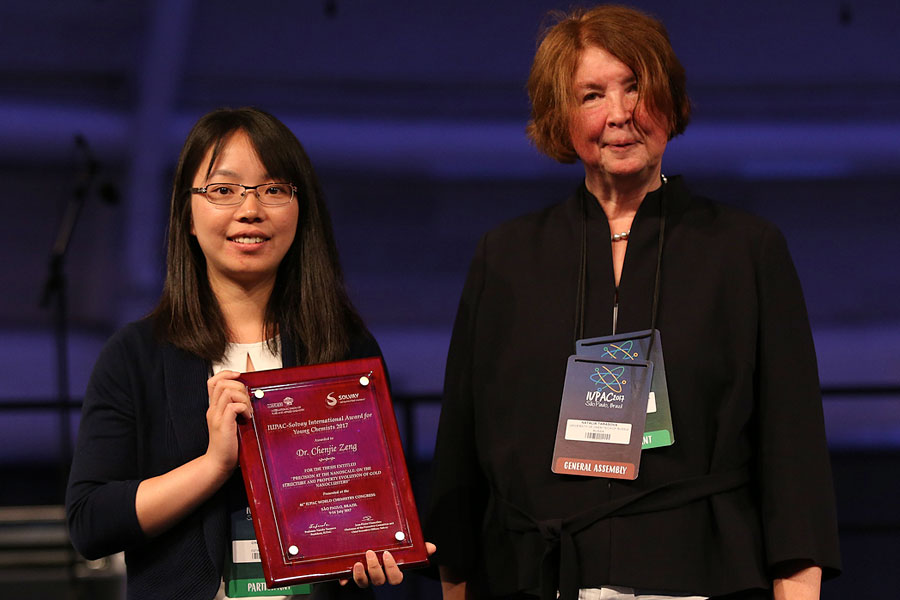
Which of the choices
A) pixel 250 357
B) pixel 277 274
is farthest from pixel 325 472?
pixel 277 274

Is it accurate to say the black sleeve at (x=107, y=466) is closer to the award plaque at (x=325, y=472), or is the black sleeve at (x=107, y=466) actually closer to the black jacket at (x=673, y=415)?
the award plaque at (x=325, y=472)

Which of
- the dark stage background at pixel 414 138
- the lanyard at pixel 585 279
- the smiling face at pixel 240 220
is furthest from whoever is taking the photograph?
the dark stage background at pixel 414 138

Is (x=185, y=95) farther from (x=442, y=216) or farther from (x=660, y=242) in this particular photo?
(x=660, y=242)

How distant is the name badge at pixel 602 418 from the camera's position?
5.33 feet

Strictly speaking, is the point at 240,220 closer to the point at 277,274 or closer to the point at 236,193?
the point at 236,193

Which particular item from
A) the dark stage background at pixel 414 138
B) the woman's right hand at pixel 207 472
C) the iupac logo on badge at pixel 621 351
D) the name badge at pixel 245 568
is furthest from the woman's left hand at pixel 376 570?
the dark stage background at pixel 414 138

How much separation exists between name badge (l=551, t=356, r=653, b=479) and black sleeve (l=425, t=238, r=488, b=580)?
23 centimetres

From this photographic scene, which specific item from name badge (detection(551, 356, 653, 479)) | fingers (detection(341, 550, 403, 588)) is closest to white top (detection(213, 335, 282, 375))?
fingers (detection(341, 550, 403, 588))

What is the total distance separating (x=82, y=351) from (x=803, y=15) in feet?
12.1

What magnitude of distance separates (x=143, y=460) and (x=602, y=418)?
721 mm

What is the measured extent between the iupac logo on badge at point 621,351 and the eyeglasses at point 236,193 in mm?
576

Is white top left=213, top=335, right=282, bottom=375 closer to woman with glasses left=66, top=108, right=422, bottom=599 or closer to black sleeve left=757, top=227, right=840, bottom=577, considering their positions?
woman with glasses left=66, top=108, right=422, bottom=599

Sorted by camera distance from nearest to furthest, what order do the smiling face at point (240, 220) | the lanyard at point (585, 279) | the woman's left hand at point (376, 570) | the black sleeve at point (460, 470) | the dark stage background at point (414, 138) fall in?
1. the woman's left hand at point (376, 570)
2. the smiling face at point (240, 220)
3. the lanyard at point (585, 279)
4. the black sleeve at point (460, 470)
5. the dark stage background at point (414, 138)

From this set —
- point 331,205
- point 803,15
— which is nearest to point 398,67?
point 331,205
